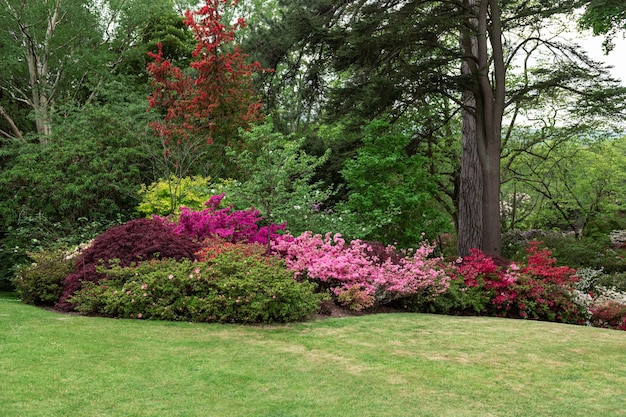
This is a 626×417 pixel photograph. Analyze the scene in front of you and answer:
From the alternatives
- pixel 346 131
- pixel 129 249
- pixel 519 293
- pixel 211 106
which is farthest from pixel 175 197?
pixel 519 293

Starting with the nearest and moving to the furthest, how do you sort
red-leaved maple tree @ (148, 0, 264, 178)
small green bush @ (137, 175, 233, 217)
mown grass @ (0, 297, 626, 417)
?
1. mown grass @ (0, 297, 626, 417)
2. small green bush @ (137, 175, 233, 217)
3. red-leaved maple tree @ (148, 0, 264, 178)

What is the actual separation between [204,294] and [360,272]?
7.34ft

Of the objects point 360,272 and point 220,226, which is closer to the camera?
point 360,272

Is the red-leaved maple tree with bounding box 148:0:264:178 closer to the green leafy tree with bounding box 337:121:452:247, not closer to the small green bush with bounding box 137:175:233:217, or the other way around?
the small green bush with bounding box 137:175:233:217

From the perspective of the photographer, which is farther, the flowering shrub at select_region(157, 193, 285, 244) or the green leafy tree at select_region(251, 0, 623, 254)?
the green leafy tree at select_region(251, 0, 623, 254)

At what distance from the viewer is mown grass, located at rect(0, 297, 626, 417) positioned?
12.3 ft

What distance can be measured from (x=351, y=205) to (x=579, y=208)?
9752 millimetres

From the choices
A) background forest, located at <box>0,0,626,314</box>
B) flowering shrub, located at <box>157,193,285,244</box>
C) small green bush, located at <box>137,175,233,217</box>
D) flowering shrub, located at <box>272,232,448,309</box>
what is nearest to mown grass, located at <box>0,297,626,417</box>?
flowering shrub, located at <box>272,232,448,309</box>

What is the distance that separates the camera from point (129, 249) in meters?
7.64

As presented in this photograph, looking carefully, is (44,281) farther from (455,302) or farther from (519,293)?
(519,293)

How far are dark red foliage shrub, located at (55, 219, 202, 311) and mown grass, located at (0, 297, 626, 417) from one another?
2.86 feet

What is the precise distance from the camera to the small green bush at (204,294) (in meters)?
6.41

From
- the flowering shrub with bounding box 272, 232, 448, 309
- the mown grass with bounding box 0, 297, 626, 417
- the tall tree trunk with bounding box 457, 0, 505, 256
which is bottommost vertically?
the mown grass with bounding box 0, 297, 626, 417

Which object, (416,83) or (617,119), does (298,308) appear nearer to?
(416,83)
